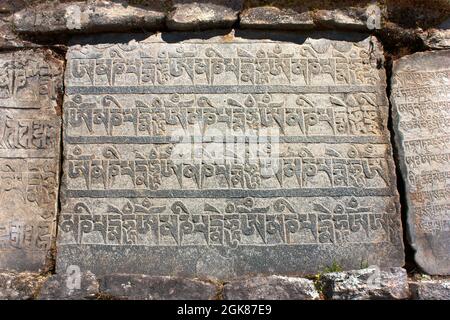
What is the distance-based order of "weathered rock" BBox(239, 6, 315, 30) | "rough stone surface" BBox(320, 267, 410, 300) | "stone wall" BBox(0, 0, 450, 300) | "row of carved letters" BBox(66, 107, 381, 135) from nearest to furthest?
"rough stone surface" BBox(320, 267, 410, 300) < "stone wall" BBox(0, 0, 450, 300) < "row of carved letters" BBox(66, 107, 381, 135) < "weathered rock" BBox(239, 6, 315, 30)

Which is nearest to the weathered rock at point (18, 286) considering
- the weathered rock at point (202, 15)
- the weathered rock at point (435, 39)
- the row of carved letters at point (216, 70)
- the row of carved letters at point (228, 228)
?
the row of carved letters at point (228, 228)

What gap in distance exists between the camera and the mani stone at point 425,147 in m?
3.76

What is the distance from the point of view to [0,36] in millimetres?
4137

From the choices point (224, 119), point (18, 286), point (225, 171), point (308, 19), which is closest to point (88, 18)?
point (224, 119)

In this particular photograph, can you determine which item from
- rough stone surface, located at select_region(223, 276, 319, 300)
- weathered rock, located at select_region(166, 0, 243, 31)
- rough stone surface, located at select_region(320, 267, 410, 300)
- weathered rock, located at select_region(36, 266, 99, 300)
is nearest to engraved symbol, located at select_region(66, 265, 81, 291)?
weathered rock, located at select_region(36, 266, 99, 300)

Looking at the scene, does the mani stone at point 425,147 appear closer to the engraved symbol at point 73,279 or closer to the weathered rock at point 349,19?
the weathered rock at point 349,19

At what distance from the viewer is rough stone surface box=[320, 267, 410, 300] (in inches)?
139

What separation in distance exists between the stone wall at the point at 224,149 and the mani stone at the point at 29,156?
11 millimetres

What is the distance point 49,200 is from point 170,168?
929 mm

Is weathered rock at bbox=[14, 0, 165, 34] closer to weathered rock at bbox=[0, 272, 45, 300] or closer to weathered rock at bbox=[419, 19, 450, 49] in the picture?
weathered rock at bbox=[0, 272, 45, 300]

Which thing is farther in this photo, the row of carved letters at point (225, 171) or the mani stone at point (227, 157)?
the row of carved letters at point (225, 171)

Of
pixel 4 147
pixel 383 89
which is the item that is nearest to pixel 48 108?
pixel 4 147

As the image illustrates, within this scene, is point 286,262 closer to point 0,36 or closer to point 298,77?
point 298,77

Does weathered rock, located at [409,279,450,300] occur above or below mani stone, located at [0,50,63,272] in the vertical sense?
below
